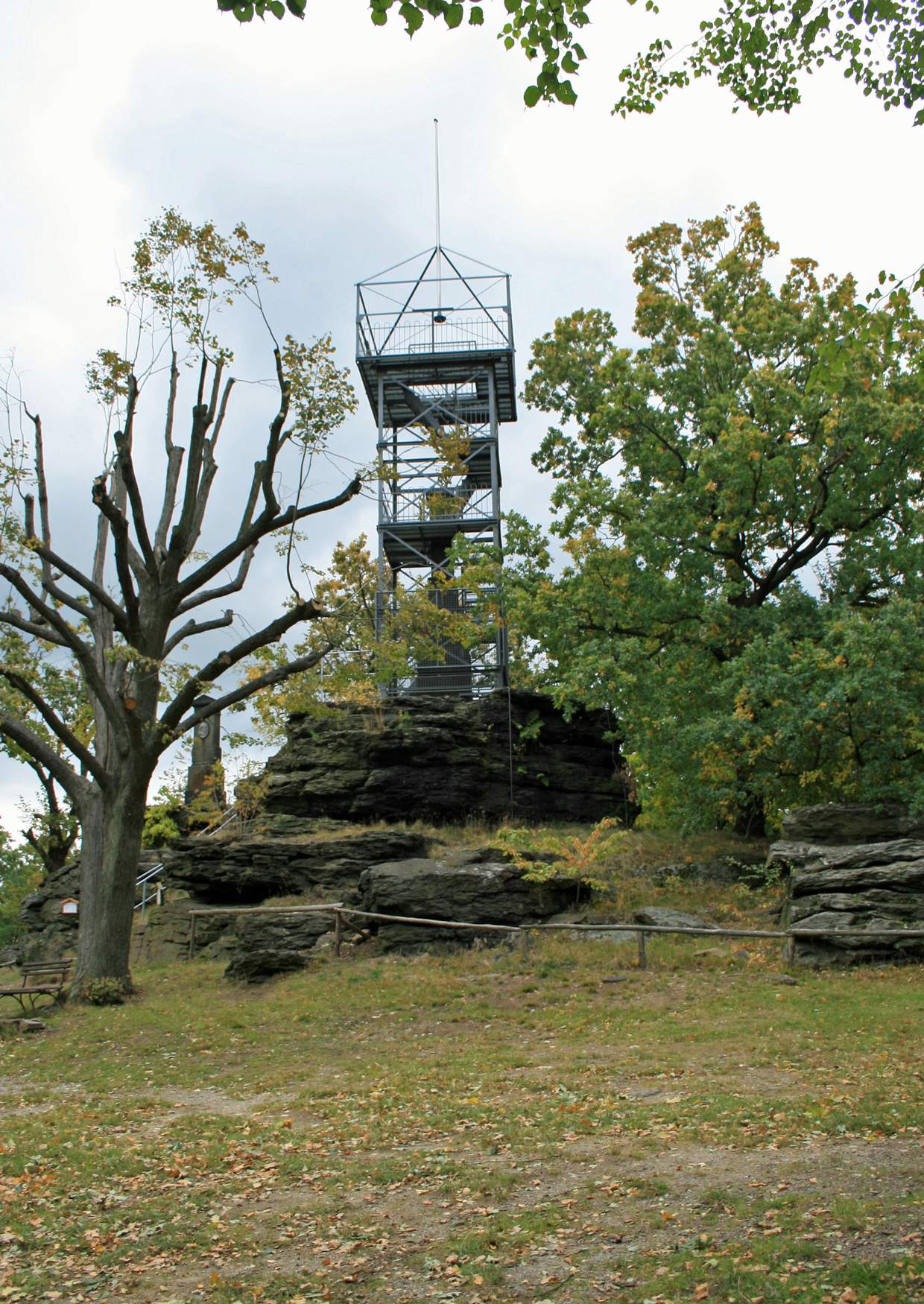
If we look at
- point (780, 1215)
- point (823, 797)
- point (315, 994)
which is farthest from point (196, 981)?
point (780, 1215)

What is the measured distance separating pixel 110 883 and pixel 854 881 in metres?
12.5

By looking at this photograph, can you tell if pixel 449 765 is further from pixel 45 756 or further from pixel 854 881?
pixel 854 881

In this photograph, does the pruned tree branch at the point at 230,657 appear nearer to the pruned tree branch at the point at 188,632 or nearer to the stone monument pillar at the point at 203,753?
the pruned tree branch at the point at 188,632

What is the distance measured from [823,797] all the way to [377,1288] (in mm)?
18422

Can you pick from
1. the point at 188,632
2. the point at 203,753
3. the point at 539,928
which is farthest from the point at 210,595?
the point at 203,753

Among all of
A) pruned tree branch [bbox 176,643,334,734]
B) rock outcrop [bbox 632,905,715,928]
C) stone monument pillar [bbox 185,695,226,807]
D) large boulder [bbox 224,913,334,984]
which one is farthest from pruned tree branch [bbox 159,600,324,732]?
stone monument pillar [bbox 185,695,226,807]

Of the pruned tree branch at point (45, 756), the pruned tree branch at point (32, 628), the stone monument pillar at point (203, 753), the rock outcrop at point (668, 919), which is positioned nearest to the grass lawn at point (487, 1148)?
the rock outcrop at point (668, 919)

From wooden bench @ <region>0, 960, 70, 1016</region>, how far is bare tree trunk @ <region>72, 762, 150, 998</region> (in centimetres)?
52

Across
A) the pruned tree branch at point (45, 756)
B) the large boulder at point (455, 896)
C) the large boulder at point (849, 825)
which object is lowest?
the large boulder at point (455, 896)

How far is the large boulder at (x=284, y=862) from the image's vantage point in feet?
74.6

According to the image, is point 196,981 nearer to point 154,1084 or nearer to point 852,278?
point 154,1084

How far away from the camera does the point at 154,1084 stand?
12.3 m

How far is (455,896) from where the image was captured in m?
19.7

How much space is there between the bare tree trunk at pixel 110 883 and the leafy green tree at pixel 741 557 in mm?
9614
